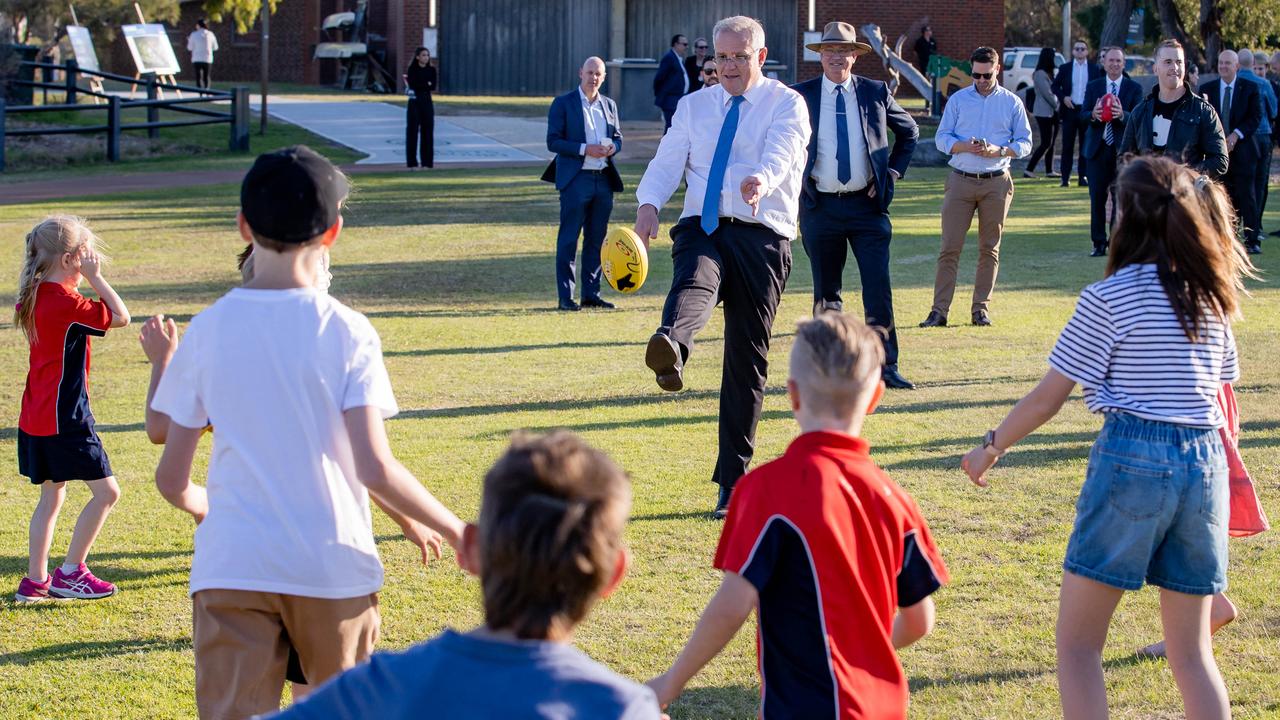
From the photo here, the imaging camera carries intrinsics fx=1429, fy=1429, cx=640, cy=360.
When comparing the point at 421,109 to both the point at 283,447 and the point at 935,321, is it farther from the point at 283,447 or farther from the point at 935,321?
the point at 283,447

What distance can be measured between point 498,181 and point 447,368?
1343 centimetres

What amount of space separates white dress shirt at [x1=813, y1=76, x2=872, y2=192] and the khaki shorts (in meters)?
6.55

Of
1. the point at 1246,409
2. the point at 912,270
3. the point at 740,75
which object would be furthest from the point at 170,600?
the point at 912,270

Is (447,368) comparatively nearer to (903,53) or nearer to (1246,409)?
(1246,409)

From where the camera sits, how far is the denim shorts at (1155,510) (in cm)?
366

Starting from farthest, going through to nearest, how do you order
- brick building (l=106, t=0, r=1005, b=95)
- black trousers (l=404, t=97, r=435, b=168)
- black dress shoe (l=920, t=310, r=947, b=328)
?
→ brick building (l=106, t=0, r=1005, b=95) < black trousers (l=404, t=97, r=435, b=168) < black dress shoe (l=920, t=310, r=947, b=328)

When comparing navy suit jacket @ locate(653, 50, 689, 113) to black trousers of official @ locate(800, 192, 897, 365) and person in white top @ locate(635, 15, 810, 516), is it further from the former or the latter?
person in white top @ locate(635, 15, 810, 516)

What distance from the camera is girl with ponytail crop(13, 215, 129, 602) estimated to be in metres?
5.38

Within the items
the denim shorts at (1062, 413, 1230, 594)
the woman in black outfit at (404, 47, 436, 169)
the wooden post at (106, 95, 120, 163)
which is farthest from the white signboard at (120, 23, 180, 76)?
the denim shorts at (1062, 413, 1230, 594)

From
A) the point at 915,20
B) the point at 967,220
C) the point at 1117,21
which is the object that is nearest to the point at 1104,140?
the point at 967,220

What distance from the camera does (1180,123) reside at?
459 inches

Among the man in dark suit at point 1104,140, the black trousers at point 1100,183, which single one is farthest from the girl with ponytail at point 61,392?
the black trousers at point 1100,183

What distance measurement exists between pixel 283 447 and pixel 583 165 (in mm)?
9574

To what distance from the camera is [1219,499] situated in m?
3.73
